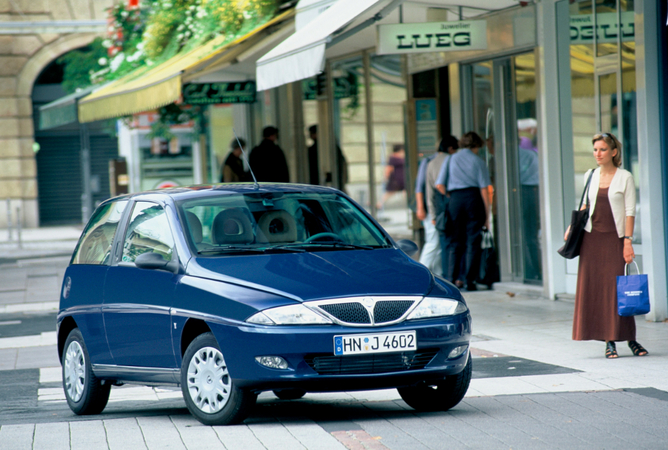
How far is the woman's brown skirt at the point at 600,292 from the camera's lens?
26.8 feet

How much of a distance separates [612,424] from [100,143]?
3453cm

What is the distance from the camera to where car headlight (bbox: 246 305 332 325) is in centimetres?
567

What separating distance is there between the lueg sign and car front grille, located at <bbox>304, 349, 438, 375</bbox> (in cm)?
631

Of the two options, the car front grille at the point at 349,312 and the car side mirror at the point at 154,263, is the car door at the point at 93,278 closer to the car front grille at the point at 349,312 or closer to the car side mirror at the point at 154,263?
the car side mirror at the point at 154,263

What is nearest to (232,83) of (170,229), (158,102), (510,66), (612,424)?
(158,102)

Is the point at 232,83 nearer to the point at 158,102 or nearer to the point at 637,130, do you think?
the point at 158,102

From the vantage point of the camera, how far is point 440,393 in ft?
20.9

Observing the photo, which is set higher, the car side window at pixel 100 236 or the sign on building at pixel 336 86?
the sign on building at pixel 336 86

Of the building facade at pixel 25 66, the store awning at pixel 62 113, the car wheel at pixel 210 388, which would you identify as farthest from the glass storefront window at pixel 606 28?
the building facade at pixel 25 66

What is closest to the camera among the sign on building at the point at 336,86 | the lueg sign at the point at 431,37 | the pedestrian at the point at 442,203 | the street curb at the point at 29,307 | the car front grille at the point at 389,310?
→ the car front grille at the point at 389,310

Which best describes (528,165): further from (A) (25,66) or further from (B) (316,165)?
(A) (25,66)

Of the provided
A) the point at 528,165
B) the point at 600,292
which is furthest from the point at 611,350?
the point at 528,165

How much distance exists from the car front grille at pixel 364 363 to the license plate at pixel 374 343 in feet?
0.13

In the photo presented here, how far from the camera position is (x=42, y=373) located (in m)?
9.01
